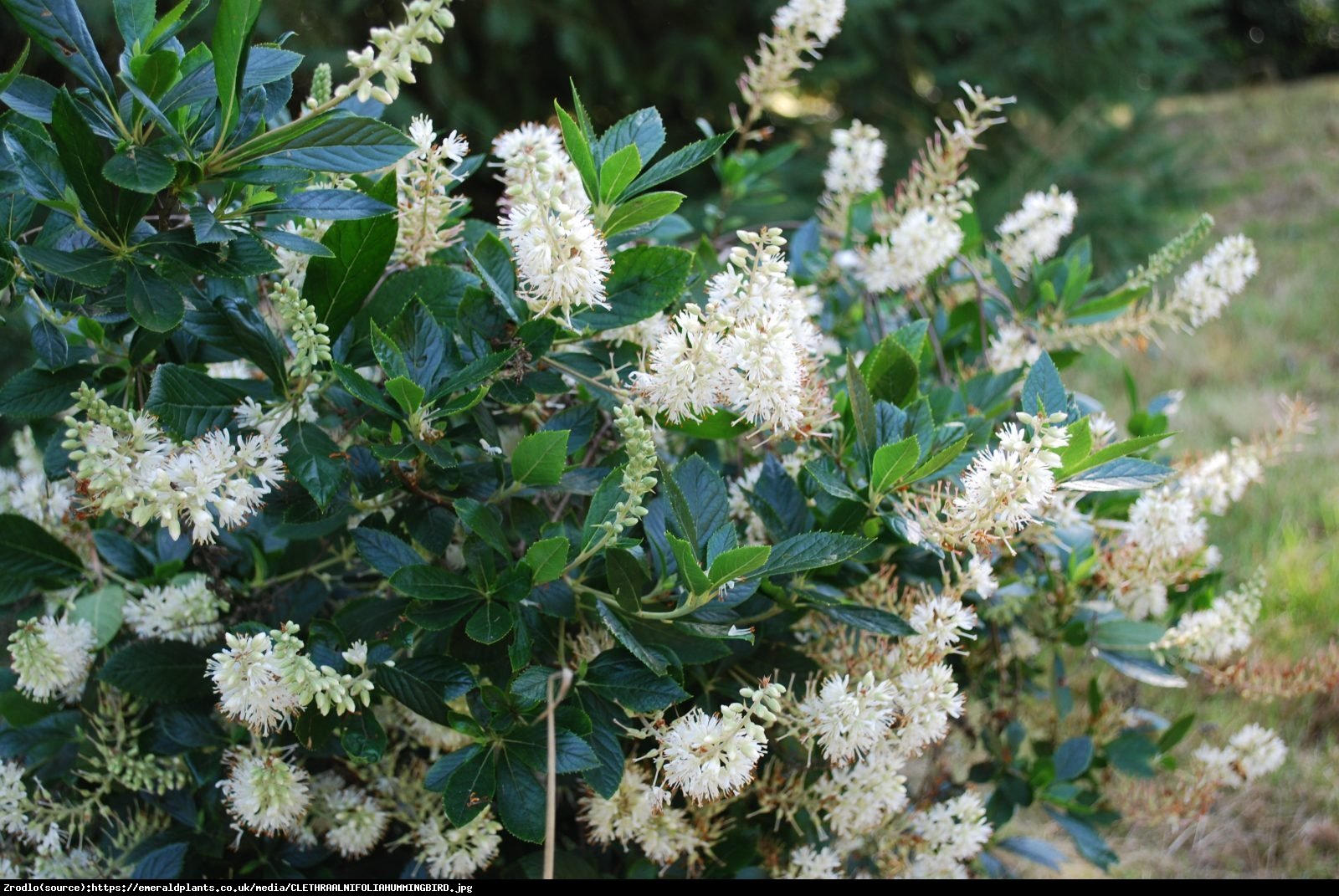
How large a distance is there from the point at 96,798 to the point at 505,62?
3.51m

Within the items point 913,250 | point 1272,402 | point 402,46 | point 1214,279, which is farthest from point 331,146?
point 1272,402

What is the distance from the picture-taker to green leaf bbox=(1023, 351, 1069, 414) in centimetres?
101

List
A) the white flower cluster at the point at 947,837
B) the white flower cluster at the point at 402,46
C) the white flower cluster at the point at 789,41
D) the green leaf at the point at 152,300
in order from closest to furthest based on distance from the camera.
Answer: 1. the white flower cluster at the point at 402,46
2. the green leaf at the point at 152,300
3. the white flower cluster at the point at 947,837
4. the white flower cluster at the point at 789,41

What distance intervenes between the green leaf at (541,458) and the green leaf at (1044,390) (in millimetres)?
424

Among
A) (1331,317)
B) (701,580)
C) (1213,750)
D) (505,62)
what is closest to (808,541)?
(701,580)

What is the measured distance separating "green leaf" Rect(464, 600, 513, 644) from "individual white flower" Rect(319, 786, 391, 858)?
33 cm

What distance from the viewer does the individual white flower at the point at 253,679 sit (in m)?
0.89

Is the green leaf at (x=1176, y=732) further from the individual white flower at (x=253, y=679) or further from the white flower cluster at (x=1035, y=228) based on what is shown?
the individual white flower at (x=253, y=679)

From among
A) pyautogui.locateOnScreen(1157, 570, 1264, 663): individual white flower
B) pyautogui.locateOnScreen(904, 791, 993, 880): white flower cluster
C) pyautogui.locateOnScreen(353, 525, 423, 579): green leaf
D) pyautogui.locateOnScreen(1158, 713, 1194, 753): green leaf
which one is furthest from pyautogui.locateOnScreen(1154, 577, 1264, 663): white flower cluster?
pyautogui.locateOnScreen(353, 525, 423, 579): green leaf

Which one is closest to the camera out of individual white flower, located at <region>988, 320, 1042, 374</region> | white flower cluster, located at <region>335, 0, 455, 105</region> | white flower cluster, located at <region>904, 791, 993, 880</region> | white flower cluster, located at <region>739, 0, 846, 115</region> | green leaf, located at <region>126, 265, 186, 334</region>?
white flower cluster, located at <region>335, 0, 455, 105</region>

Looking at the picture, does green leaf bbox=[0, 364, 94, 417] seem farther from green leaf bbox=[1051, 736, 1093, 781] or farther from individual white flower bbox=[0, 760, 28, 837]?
green leaf bbox=[1051, 736, 1093, 781]

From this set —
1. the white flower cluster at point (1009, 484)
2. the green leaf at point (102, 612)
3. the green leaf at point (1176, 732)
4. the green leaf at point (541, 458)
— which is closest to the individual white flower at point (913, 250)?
the white flower cluster at point (1009, 484)

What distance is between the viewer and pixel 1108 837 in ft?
6.06
